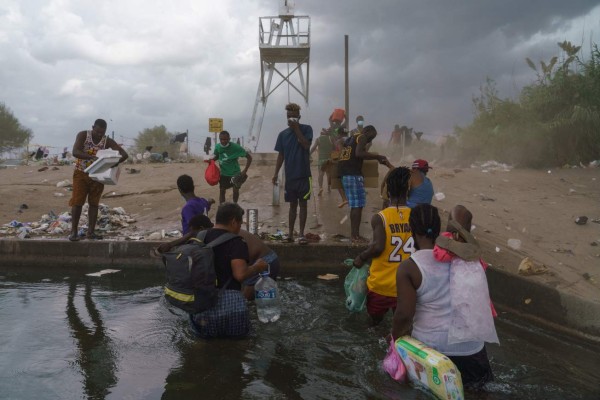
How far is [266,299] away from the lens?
203 inches

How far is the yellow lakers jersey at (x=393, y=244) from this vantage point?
14.3ft

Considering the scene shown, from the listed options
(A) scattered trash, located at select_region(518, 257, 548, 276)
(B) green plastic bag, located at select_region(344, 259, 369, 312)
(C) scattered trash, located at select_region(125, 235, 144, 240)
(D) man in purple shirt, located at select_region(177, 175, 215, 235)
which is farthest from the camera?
(C) scattered trash, located at select_region(125, 235, 144, 240)

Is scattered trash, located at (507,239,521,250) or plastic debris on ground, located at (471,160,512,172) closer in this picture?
scattered trash, located at (507,239,521,250)

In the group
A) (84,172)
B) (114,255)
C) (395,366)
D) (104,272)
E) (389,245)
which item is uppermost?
(84,172)

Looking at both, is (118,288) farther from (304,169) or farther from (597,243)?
(597,243)

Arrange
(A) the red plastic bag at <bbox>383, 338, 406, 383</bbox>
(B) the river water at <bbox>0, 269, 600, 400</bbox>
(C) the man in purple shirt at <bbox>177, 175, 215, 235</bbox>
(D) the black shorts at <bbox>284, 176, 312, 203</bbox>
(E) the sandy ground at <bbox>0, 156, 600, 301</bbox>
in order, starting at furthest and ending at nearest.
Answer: (D) the black shorts at <bbox>284, 176, 312, 203</bbox> → (E) the sandy ground at <bbox>0, 156, 600, 301</bbox> → (C) the man in purple shirt at <bbox>177, 175, 215, 235</bbox> → (B) the river water at <bbox>0, 269, 600, 400</bbox> → (A) the red plastic bag at <bbox>383, 338, 406, 383</bbox>

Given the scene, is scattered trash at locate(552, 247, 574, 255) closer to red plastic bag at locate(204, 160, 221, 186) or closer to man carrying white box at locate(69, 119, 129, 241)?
red plastic bag at locate(204, 160, 221, 186)

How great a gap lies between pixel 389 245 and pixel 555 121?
12069mm

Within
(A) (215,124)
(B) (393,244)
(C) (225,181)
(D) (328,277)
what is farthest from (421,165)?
(A) (215,124)

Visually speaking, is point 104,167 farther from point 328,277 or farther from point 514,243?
point 514,243

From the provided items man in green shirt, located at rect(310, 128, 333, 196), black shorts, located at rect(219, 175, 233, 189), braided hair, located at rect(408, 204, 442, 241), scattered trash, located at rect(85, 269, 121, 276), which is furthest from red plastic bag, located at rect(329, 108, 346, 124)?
braided hair, located at rect(408, 204, 442, 241)

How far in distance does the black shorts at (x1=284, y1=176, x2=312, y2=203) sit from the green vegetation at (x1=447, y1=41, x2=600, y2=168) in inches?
375

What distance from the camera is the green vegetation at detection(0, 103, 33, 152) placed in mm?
42812

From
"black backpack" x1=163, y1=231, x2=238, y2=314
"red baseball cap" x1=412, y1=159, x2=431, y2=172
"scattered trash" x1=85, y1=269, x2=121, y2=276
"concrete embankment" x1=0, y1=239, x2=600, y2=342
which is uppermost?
"red baseball cap" x1=412, y1=159, x2=431, y2=172
